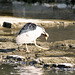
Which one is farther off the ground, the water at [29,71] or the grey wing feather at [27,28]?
the grey wing feather at [27,28]

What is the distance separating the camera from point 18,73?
6.89 meters

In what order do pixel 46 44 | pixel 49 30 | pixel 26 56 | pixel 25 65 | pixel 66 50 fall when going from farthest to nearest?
pixel 49 30 < pixel 46 44 < pixel 66 50 < pixel 26 56 < pixel 25 65

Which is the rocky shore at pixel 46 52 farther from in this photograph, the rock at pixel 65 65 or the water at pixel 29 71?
the water at pixel 29 71

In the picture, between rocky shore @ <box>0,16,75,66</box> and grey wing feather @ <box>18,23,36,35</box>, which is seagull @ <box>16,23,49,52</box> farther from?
rocky shore @ <box>0,16,75,66</box>

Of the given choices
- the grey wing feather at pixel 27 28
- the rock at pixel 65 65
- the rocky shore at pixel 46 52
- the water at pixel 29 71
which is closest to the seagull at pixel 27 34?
the grey wing feather at pixel 27 28

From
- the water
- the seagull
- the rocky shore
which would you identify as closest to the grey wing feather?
the seagull

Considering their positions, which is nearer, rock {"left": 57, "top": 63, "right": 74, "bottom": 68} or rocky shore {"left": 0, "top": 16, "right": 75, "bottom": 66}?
rock {"left": 57, "top": 63, "right": 74, "bottom": 68}

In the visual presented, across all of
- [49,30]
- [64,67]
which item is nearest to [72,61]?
[64,67]

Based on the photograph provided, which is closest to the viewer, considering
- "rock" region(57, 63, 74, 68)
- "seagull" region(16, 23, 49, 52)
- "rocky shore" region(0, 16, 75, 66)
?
"rock" region(57, 63, 74, 68)

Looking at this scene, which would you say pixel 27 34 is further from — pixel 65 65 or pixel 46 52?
pixel 65 65

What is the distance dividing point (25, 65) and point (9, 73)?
2.37ft

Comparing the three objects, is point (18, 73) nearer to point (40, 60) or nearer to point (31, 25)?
point (40, 60)

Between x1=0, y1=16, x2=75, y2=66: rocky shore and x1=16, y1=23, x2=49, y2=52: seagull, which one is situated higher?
x1=16, y1=23, x2=49, y2=52: seagull

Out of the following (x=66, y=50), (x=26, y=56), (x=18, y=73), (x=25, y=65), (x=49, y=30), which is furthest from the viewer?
(x=49, y=30)
